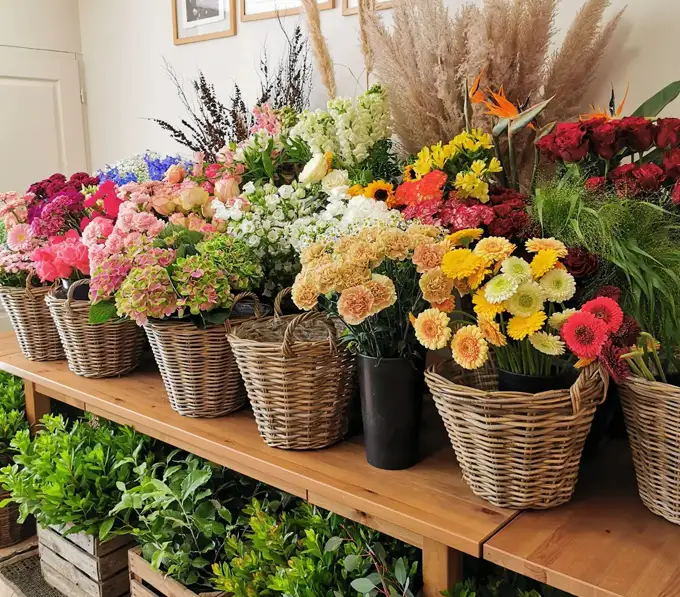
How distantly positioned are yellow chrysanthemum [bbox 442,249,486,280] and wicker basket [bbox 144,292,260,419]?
1.59ft

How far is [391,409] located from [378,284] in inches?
8.9

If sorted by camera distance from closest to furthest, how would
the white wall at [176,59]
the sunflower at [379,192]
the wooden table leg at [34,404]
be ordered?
the sunflower at [379,192]
the white wall at [176,59]
the wooden table leg at [34,404]

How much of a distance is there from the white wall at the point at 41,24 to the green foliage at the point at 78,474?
1.66 meters

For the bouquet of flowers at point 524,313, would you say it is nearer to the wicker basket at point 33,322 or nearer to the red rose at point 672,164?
the red rose at point 672,164

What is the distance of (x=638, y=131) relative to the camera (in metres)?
1.00

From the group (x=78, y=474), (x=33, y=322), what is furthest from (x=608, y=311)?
(x=33, y=322)

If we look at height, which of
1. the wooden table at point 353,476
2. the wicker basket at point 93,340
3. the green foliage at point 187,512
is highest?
the wicker basket at point 93,340

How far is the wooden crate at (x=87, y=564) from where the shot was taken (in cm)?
154

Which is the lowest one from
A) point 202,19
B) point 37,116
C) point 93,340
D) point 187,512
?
point 187,512

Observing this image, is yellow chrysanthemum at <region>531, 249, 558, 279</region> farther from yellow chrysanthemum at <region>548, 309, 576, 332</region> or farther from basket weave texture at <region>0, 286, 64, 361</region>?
basket weave texture at <region>0, 286, 64, 361</region>

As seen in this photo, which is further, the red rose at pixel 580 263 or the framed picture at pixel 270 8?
the framed picture at pixel 270 8

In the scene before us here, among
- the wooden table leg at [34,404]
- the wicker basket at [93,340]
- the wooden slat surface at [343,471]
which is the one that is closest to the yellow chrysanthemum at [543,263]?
the wooden slat surface at [343,471]

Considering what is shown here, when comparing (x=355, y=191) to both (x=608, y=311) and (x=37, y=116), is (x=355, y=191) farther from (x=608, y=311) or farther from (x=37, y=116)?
(x=37, y=116)

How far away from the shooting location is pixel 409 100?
51.8 inches
